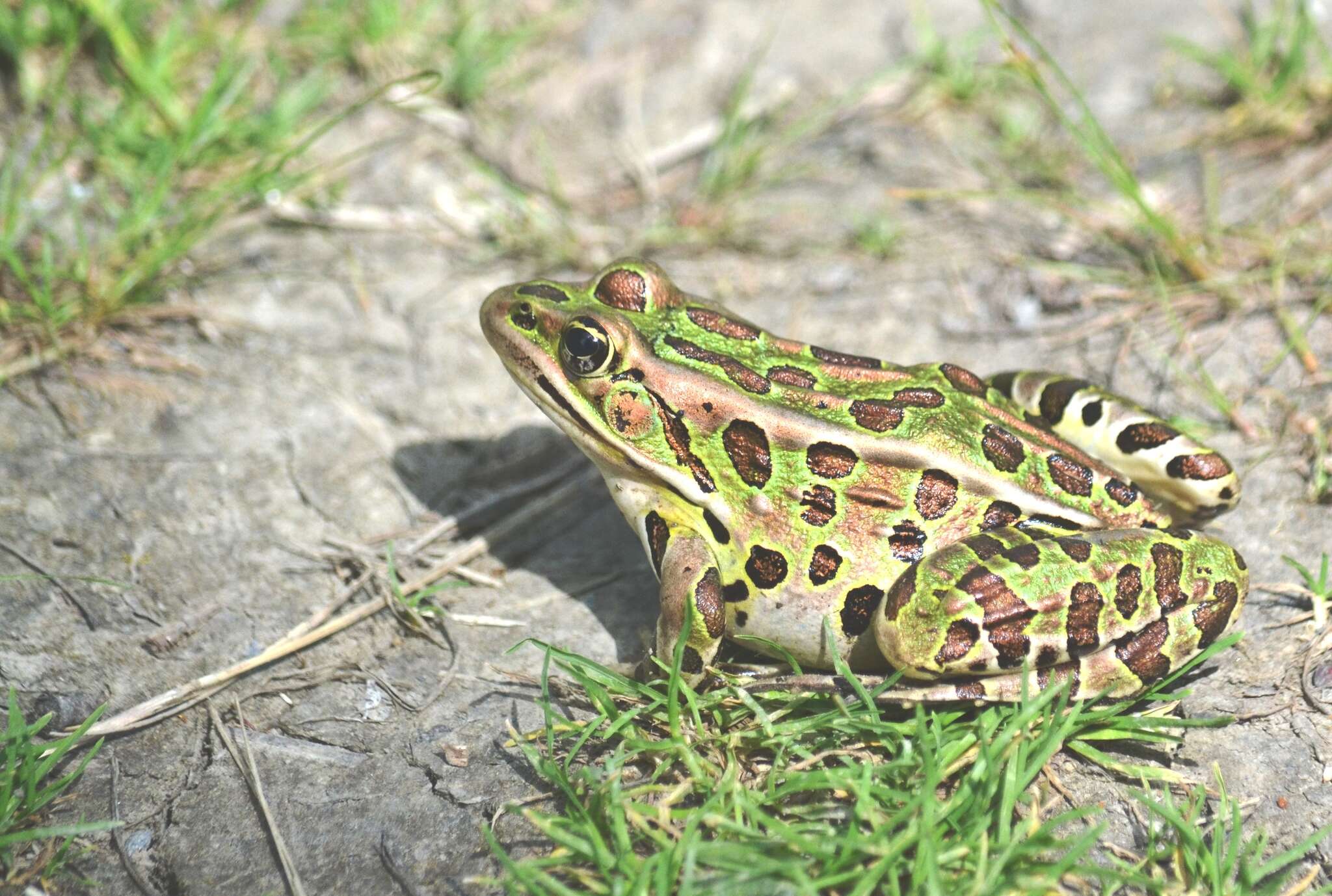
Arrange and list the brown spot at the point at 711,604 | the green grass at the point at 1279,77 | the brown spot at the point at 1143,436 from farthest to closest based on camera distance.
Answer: the green grass at the point at 1279,77 → the brown spot at the point at 1143,436 → the brown spot at the point at 711,604

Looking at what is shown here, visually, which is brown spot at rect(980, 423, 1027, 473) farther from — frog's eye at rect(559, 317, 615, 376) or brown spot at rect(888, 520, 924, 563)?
frog's eye at rect(559, 317, 615, 376)

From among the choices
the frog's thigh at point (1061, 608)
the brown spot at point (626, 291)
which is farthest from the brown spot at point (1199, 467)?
the brown spot at point (626, 291)

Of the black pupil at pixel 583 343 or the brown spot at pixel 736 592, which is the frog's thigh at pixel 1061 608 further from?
the black pupil at pixel 583 343

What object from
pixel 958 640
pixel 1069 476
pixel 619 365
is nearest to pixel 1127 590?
pixel 1069 476

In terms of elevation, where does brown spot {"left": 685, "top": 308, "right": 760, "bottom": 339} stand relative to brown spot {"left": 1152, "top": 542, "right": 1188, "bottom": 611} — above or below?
above

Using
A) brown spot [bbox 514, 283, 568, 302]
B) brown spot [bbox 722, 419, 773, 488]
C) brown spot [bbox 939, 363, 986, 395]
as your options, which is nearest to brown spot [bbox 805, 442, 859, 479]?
brown spot [bbox 722, 419, 773, 488]

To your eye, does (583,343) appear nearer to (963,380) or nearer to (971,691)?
(963,380)
